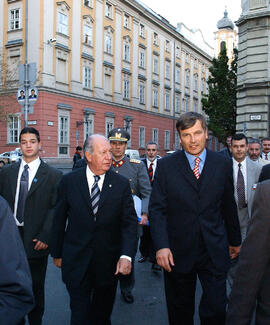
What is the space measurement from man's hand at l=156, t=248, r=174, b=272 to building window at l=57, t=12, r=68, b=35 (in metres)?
30.2

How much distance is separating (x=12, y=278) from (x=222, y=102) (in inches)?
1144

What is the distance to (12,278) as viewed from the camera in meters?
1.38

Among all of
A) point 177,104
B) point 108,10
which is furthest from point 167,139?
point 108,10

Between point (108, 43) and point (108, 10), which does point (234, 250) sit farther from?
point (108, 10)

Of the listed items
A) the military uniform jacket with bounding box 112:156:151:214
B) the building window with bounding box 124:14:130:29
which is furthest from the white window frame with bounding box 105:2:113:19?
the military uniform jacket with bounding box 112:156:151:214

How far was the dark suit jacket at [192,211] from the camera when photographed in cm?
319

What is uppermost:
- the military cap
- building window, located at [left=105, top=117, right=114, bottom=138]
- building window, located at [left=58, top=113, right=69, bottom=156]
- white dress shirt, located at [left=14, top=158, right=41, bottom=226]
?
building window, located at [left=105, top=117, right=114, bottom=138]

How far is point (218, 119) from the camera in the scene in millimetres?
29219

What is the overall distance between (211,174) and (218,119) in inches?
1053

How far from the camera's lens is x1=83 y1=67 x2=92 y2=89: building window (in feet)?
110

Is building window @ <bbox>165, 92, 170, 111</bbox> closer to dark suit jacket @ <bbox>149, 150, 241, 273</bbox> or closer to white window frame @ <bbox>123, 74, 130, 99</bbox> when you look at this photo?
white window frame @ <bbox>123, 74, 130, 99</bbox>

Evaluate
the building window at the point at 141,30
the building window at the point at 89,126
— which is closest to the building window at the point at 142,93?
the building window at the point at 141,30

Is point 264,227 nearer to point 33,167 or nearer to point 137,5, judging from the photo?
point 33,167

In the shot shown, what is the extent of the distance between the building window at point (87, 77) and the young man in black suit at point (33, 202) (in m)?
30.4
